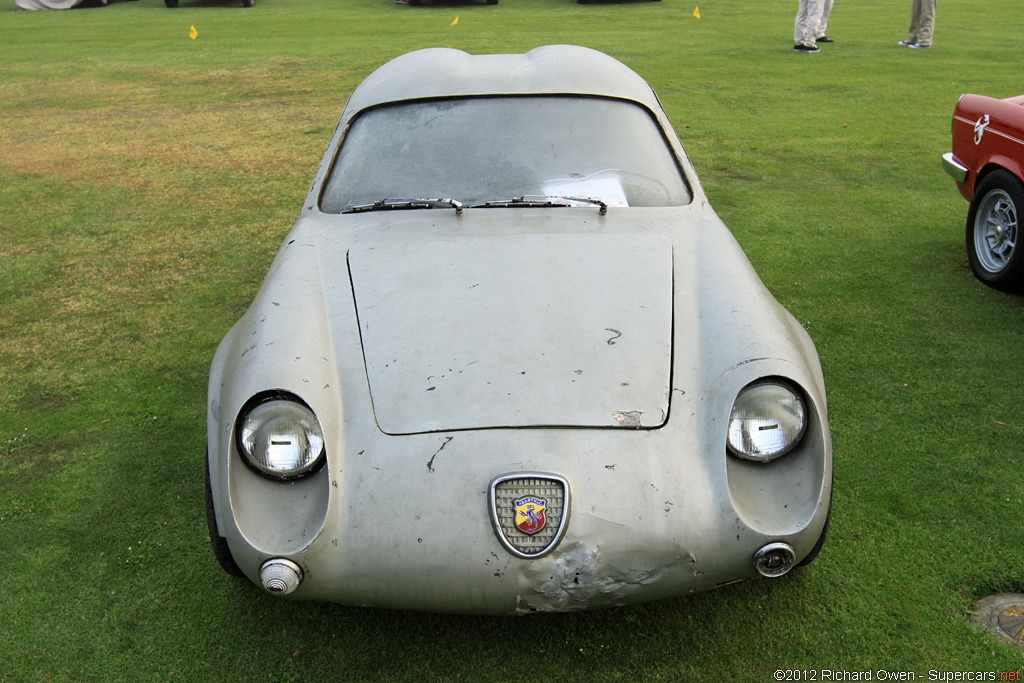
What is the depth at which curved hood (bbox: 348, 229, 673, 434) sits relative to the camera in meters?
2.46

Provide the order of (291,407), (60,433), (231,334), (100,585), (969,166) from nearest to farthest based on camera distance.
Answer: (291,407) < (100,585) < (231,334) < (60,433) < (969,166)

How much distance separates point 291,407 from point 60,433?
1.87 m

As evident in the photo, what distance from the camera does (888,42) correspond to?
1416 cm

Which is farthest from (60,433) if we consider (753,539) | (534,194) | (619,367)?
(753,539)

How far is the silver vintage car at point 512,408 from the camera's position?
2.22m

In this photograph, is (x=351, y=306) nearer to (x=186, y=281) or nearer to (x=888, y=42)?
(x=186, y=281)

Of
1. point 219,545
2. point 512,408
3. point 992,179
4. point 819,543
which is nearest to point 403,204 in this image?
point 512,408

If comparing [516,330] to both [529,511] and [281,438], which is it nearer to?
[529,511]

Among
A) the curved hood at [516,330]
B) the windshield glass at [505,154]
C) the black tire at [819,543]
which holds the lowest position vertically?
the black tire at [819,543]

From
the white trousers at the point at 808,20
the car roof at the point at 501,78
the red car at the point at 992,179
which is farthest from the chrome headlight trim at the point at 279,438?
the white trousers at the point at 808,20

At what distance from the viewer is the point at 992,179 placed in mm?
4973

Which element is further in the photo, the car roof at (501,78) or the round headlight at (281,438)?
the car roof at (501,78)

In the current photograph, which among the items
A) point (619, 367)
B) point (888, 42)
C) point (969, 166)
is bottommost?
point (888, 42)

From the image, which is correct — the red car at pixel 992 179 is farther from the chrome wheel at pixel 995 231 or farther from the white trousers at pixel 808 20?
the white trousers at pixel 808 20
